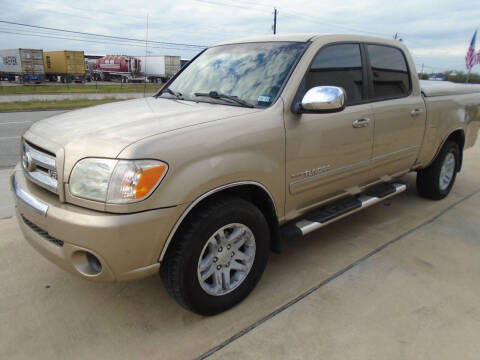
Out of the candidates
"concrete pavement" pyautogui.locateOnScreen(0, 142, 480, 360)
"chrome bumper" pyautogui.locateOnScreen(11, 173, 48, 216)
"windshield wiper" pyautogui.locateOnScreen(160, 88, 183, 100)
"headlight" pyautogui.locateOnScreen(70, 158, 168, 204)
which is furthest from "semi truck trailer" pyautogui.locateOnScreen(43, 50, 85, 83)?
"headlight" pyautogui.locateOnScreen(70, 158, 168, 204)

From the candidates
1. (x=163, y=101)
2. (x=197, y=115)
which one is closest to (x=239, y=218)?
(x=197, y=115)

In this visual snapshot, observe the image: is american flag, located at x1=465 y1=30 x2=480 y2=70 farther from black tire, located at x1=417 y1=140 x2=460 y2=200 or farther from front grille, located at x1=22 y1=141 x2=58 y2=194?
front grille, located at x1=22 y1=141 x2=58 y2=194

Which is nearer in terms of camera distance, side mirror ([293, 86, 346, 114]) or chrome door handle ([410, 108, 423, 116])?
side mirror ([293, 86, 346, 114])

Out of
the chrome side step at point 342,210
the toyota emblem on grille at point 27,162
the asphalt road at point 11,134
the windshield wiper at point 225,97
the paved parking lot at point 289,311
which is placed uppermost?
the windshield wiper at point 225,97

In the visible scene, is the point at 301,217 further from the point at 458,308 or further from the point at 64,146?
the point at 64,146

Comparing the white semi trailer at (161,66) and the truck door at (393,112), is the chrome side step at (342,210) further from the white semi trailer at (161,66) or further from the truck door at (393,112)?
the white semi trailer at (161,66)

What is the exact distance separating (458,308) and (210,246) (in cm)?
176

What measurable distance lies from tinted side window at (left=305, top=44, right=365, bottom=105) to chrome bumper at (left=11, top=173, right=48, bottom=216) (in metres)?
1.96

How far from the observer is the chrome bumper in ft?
7.48

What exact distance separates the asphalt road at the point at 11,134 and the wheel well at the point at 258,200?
5.10 metres

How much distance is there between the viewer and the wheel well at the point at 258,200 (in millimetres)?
2469

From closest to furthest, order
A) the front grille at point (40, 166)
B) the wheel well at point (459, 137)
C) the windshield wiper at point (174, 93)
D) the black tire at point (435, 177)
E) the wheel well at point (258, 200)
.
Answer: the front grille at point (40, 166) → the wheel well at point (258, 200) → the windshield wiper at point (174, 93) → the black tire at point (435, 177) → the wheel well at point (459, 137)

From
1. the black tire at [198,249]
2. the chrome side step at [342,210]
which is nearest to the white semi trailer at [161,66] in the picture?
the chrome side step at [342,210]

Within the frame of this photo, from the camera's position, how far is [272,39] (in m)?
3.38
